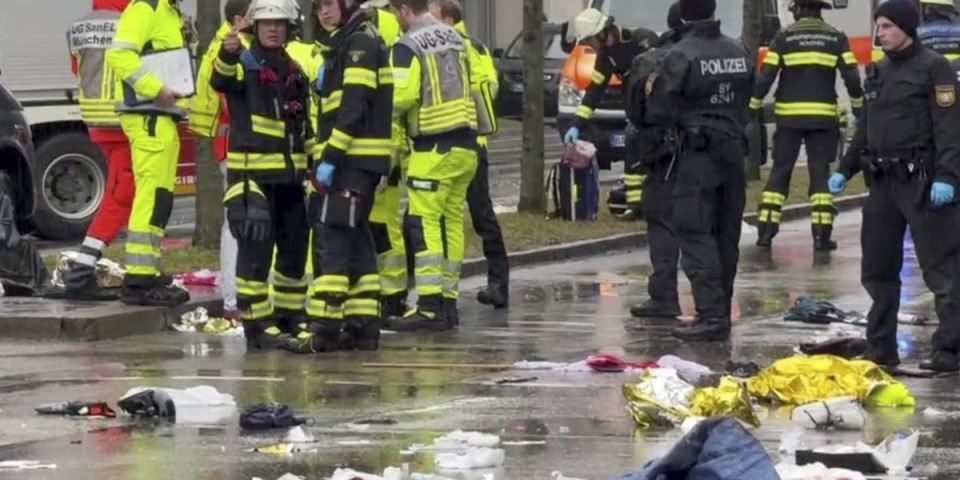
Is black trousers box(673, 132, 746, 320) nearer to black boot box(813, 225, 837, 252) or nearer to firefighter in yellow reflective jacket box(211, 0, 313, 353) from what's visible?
firefighter in yellow reflective jacket box(211, 0, 313, 353)

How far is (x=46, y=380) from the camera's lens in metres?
10.8

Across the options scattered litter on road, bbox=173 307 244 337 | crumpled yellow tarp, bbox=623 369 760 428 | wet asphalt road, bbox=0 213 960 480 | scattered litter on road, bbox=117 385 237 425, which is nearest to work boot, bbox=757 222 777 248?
wet asphalt road, bbox=0 213 960 480

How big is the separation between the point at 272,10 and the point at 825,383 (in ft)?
12.6

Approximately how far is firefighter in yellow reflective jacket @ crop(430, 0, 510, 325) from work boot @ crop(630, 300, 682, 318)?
0.99m

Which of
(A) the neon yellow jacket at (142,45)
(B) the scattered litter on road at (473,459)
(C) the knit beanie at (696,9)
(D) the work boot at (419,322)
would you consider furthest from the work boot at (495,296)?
(B) the scattered litter on road at (473,459)

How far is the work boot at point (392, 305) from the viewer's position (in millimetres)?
13062

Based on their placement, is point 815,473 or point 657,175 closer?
point 815,473

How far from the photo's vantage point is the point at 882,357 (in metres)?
11.2

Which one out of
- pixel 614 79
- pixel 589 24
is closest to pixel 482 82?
pixel 589 24

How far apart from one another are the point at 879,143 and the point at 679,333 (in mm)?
1986

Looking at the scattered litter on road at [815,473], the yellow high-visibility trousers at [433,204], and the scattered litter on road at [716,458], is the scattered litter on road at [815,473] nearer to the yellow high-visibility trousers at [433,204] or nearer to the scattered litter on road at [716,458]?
the scattered litter on road at [716,458]

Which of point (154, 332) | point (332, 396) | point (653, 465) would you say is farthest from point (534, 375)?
point (653, 465)

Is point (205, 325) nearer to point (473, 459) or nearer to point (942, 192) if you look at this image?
point (942, 192)

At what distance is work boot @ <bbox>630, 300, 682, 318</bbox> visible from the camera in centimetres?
1354
